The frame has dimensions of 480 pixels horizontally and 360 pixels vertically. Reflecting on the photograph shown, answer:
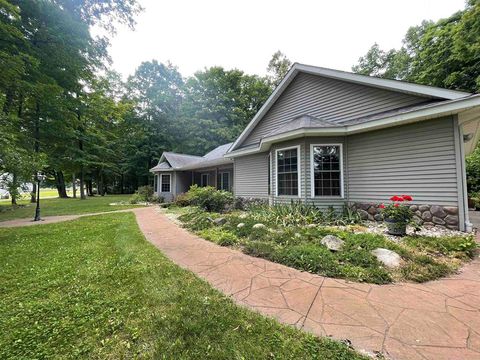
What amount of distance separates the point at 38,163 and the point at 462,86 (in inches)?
991

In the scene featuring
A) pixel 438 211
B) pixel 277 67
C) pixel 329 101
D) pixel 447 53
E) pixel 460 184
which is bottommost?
pixel 438 211

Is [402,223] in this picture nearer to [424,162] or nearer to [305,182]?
[424,162]

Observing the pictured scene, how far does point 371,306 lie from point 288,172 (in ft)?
19.1

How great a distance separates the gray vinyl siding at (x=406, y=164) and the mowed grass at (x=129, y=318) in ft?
19.0

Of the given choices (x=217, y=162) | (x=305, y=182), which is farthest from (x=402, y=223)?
(x=217, y=162)

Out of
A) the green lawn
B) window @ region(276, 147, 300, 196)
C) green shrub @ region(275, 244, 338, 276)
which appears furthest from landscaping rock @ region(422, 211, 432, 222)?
the green lawn

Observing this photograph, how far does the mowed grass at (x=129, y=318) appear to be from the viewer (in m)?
1.76

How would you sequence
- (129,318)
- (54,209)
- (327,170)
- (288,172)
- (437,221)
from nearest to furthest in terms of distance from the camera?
(129,318) < (437,221) < (327,170) < (288,172) < (54,209)

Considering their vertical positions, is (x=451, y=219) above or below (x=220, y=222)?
above

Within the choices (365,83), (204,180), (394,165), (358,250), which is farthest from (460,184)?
(204,180)

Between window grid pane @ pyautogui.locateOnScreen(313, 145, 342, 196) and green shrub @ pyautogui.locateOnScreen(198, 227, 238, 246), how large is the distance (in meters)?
3.59

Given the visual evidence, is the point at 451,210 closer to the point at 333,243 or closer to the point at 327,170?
the point at 327,170

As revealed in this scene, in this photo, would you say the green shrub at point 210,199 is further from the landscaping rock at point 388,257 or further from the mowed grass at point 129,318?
the landscaping rock at point 388,257

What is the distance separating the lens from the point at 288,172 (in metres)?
7.90
